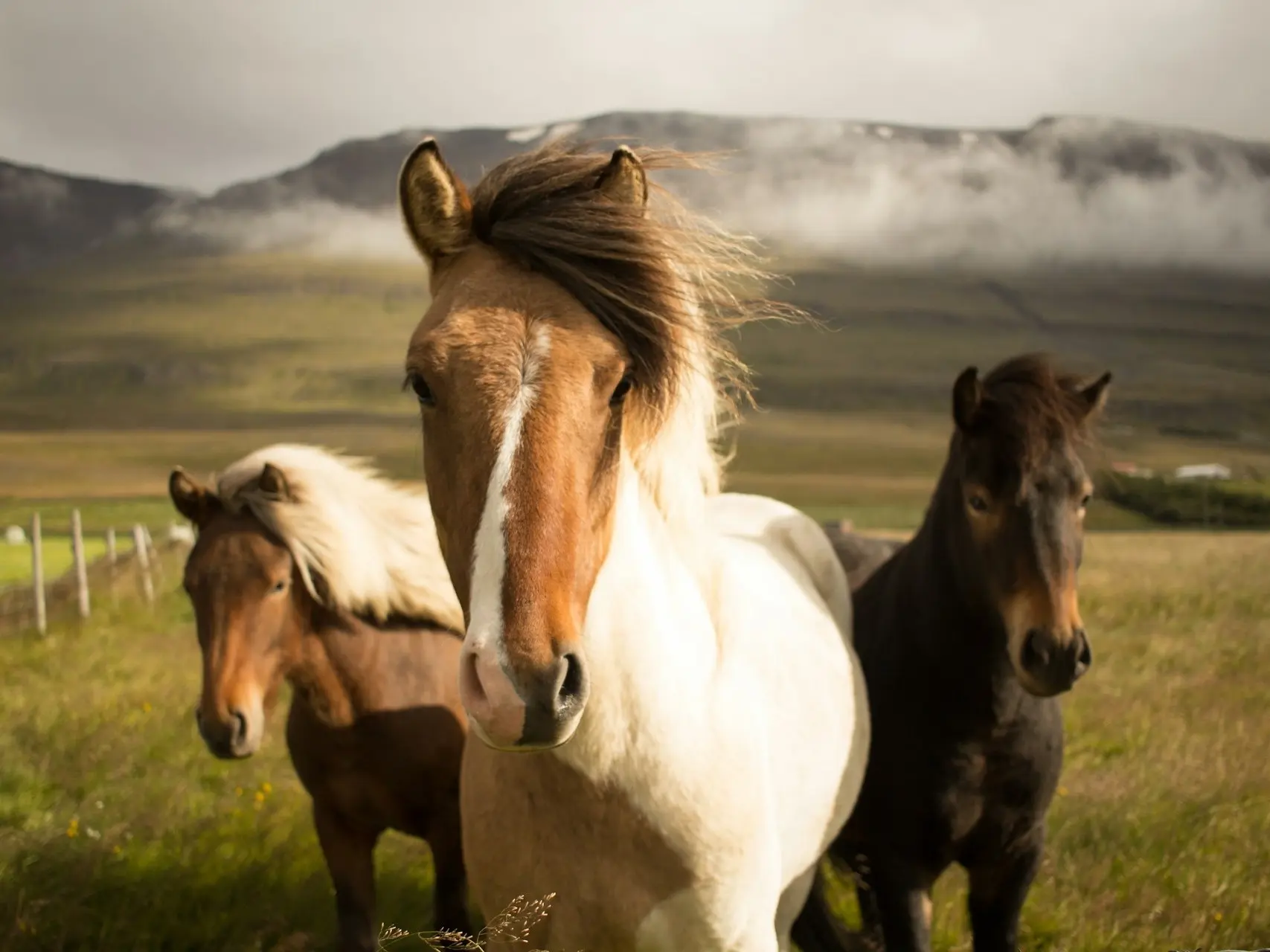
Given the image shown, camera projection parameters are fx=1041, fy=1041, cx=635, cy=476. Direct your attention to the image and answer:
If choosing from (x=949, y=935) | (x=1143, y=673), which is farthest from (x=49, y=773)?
(x=1143, y=673)

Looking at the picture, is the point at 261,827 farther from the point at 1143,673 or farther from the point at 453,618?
the point at 1143,673

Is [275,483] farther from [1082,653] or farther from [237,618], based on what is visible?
[1082,653]

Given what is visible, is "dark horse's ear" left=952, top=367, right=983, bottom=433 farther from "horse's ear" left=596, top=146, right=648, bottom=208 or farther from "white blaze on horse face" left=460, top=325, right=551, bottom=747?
"white blaze on horse face" left=460, top=325, right=551, bottom=747

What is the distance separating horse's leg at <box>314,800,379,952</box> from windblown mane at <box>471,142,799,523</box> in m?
2.33

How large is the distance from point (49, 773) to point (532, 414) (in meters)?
5.70

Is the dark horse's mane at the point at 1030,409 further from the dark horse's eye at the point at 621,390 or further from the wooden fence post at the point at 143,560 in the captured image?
the wooden fence post at the point at 143,560

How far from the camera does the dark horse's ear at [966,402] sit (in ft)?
9.99

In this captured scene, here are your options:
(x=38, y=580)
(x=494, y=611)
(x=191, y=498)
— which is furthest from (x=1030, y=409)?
(x=38, y=580)

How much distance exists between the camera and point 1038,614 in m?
2.85

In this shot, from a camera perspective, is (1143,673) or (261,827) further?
(1143,673)

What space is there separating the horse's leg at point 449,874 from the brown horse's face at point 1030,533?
2069 millimetres

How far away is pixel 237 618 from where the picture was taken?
12.2 ft

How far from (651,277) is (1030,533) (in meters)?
1.53

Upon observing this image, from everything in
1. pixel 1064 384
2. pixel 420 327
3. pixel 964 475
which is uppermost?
pixel 420 327
